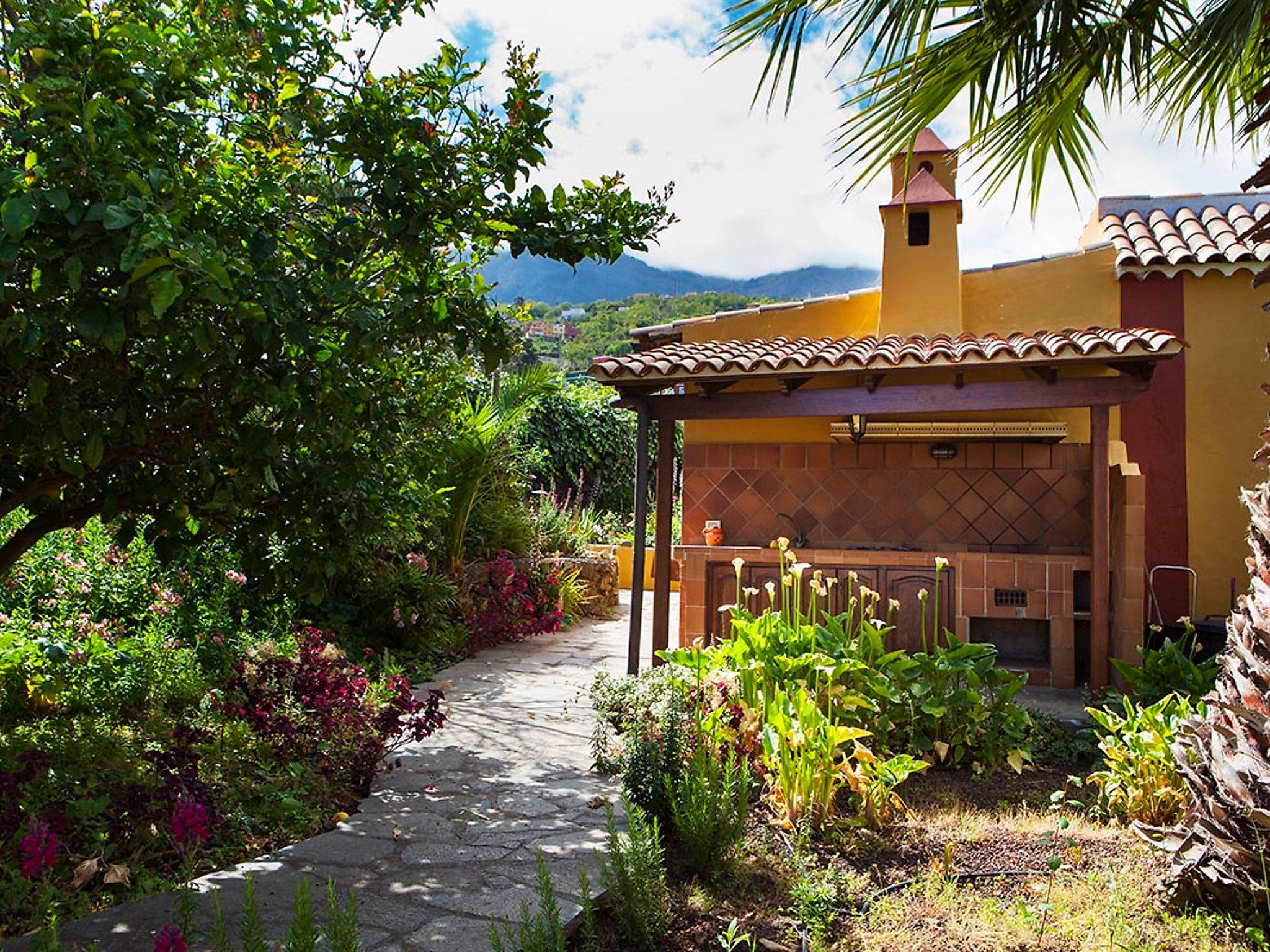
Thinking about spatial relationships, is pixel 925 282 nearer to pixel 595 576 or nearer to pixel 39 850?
pixel 595 576

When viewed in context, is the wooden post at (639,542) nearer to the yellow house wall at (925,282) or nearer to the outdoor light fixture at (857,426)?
the outdoor light fixture at (857,426)

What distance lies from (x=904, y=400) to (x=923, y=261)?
256cm

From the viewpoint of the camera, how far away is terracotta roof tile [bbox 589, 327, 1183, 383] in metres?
6.56

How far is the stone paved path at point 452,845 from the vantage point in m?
3.12

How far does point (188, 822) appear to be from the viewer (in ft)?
10.1

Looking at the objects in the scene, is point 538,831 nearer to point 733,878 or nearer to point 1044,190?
point 733,878

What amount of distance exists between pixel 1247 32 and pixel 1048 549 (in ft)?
16.5

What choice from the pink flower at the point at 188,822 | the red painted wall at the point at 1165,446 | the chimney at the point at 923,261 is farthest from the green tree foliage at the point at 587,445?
the pink flower at the point at 188,822

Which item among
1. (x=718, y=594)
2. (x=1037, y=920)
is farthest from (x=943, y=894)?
(x=718, y=594)

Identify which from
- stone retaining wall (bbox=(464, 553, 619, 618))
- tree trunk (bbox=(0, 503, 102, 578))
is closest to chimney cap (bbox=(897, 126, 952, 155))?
stone retaining wall (bbox=(464, 553, 619, 618))

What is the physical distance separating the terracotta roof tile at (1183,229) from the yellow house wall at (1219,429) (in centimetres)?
31

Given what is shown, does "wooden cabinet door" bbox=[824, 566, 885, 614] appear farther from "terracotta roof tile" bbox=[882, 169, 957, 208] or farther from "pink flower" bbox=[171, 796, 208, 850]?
"pink flower" bbox=[171, 796, 208, 850]

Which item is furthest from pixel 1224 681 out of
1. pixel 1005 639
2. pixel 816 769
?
pixel 1005 639

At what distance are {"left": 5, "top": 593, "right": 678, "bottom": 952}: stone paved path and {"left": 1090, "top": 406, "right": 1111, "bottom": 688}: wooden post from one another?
11.6 ft
